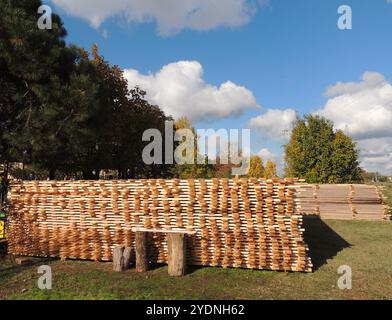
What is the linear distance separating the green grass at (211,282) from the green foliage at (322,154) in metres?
17.3

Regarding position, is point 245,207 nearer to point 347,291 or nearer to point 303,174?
point 347,291

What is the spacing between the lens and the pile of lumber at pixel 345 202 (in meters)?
19.4

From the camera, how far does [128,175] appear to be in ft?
111

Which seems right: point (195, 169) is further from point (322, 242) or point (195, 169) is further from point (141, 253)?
point (141, 253)

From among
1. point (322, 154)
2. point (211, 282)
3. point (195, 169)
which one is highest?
point (322, 154)

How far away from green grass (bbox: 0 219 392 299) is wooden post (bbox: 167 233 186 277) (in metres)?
0.22

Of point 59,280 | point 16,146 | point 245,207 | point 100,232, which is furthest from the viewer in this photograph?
point 16,146

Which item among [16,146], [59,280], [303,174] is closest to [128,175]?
[303,174]

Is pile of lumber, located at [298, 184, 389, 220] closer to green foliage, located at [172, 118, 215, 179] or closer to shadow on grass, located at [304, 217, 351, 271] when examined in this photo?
shadow on grass, located at [304, 217, 351, 271]

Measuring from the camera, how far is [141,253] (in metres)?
9.73

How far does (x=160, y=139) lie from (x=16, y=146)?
16.4m

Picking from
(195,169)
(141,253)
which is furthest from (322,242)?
(195,169)

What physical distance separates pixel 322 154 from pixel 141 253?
22156mm

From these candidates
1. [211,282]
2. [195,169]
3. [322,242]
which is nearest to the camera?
[211,282]
